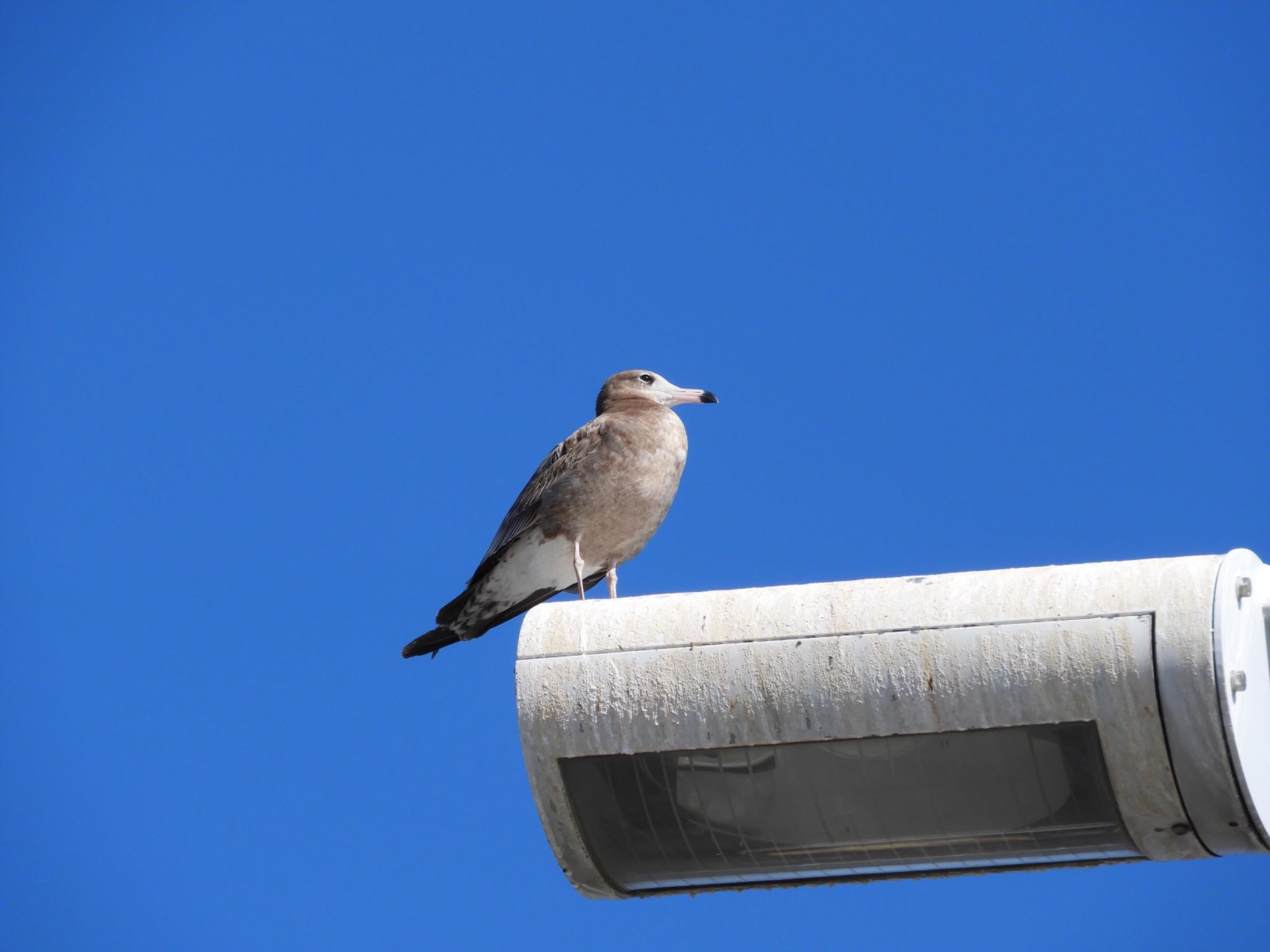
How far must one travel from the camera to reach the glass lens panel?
431 cm

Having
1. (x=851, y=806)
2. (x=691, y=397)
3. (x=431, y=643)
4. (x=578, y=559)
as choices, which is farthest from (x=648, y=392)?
(x=851, y=806)

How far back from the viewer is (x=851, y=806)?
14.8 ft

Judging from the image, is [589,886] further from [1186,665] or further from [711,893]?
[1186,665]

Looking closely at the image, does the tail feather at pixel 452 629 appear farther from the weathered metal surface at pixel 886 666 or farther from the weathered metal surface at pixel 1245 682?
the weathered metal surface at pixel 1245 682

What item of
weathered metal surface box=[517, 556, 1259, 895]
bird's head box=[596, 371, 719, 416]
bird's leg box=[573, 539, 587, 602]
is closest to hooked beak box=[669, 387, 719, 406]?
bird's head box=[596, 371, 719, 416]

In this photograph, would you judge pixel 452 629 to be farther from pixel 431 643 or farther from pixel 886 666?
pixel 886 666

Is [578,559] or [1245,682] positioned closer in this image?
[1245,682]

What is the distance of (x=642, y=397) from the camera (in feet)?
29.9

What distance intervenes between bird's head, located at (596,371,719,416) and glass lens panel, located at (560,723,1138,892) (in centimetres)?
459

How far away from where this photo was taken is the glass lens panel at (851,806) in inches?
170

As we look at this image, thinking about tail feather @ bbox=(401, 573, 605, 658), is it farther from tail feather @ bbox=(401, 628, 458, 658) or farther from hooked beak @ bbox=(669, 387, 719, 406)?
hooked beak @ bbox=(669, 387, 719, 406)

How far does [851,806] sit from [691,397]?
4.84 meters

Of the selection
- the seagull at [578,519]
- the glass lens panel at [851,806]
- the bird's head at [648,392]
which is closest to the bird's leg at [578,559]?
the seagull at [578,519]

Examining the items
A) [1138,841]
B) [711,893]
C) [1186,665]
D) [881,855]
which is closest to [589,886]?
[711,893]
